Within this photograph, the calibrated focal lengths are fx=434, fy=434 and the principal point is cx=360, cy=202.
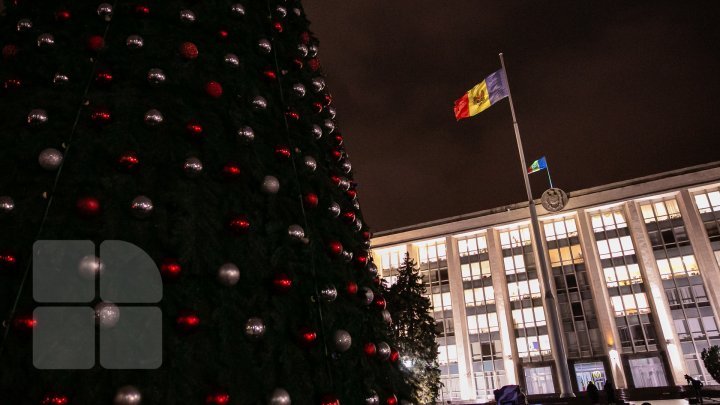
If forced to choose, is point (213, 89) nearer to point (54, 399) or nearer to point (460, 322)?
point (54, 399)

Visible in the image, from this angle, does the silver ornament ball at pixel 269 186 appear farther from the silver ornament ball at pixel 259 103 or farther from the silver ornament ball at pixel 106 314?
the silver ornament ball at pixel 106 314

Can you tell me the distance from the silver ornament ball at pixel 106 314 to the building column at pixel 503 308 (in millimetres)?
49622

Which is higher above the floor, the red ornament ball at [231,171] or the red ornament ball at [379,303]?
the red ornament ball at [231,171]

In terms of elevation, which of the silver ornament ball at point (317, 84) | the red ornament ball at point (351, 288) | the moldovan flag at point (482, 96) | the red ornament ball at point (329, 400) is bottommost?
the red ornament ball at point (329, 400)

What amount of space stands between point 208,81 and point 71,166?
0.81 metres

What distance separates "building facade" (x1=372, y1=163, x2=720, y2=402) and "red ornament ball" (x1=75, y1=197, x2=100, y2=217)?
48.4m

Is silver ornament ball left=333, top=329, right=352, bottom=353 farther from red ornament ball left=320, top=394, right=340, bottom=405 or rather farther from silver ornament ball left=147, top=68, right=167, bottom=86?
silver ornament ball left=147, top=68, right=167, bottom=86

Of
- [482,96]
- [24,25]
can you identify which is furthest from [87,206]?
[482,96]

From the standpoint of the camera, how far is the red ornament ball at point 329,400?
1856 millimetres

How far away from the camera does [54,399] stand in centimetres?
149

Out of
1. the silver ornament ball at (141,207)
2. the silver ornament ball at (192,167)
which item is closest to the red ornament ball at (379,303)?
the silver ornament ball at (192,167)

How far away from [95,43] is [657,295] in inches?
1975

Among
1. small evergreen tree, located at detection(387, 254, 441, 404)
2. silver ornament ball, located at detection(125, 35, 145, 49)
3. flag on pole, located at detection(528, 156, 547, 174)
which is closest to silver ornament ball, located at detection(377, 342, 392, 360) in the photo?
silver ornament ball, located at detection(125, 35, 145, 49)

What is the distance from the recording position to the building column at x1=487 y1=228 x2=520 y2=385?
4569cm
